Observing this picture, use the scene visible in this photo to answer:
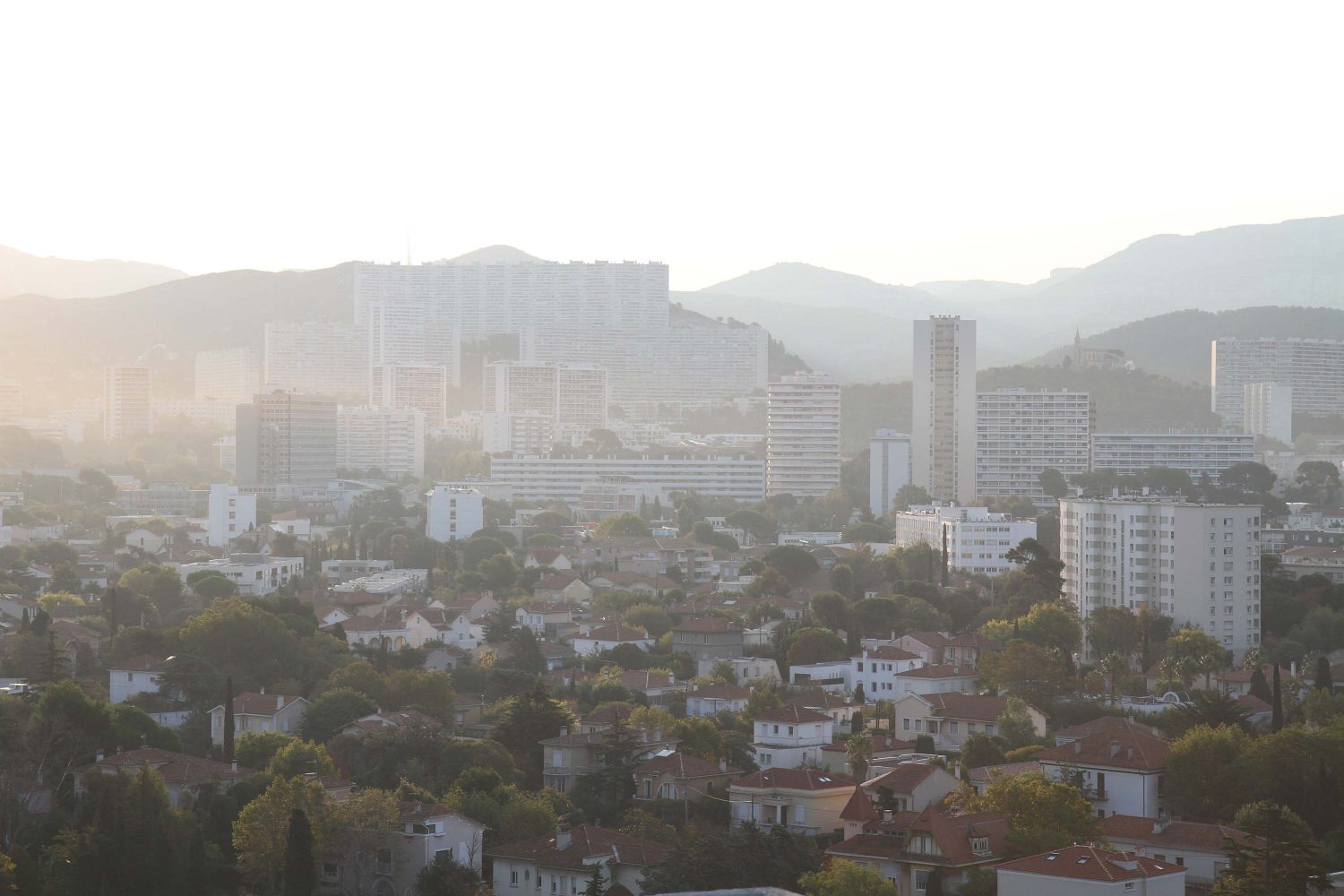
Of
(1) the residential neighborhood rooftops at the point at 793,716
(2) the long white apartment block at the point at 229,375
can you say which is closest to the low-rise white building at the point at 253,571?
(1) the residential neighborhood rooftops at the point at 793,716

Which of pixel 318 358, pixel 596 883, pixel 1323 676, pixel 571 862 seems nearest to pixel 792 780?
pixel 571 862

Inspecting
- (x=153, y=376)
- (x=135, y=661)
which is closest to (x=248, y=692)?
(x=135, y=661)

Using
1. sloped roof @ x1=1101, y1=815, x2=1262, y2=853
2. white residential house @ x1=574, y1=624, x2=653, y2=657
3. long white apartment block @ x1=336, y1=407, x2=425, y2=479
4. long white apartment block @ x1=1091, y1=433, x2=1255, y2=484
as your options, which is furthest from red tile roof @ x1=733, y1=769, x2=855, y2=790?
long white apartment block @ x1=336, y1=407, x2=425, y2=479

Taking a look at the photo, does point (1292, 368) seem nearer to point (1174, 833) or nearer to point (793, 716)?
point (793, 716)

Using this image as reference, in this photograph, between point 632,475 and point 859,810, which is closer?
point 859,810

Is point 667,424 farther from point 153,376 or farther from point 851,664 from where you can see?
point 851,664
